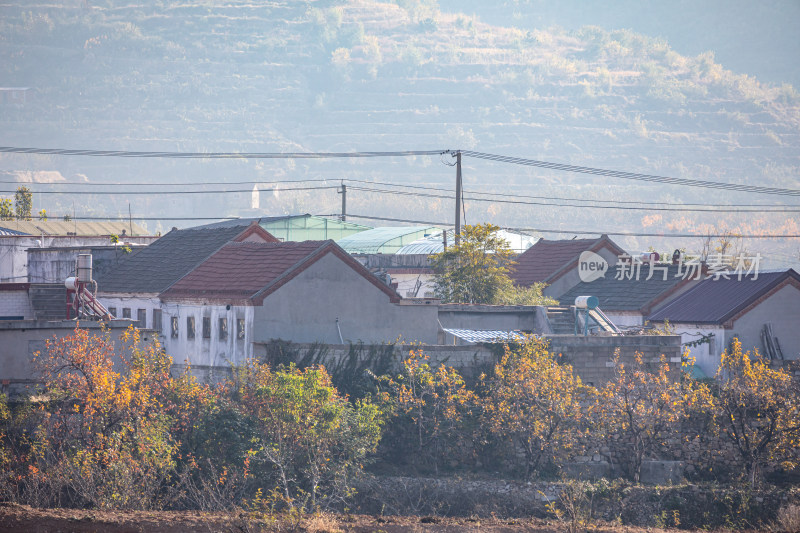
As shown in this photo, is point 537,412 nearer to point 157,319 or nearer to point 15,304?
point 157,319

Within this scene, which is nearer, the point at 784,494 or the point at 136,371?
the point at 136,371

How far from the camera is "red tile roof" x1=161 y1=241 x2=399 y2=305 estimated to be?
41.4m

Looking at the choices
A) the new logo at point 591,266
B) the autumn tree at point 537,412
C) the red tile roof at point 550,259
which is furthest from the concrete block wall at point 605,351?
the new logo at point 591,266

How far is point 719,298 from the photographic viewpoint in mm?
49125

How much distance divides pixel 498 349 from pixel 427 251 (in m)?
41.2

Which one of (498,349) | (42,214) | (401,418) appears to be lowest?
(401,418)

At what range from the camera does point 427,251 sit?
262 ft

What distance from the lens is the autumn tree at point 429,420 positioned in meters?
36.5

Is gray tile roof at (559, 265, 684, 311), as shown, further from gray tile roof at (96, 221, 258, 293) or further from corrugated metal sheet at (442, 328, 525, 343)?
gray tile roof at (96, 221, 258, 293)

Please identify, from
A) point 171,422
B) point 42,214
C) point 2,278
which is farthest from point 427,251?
point 171,422

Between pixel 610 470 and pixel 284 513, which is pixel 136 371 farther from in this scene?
pixel 610 470

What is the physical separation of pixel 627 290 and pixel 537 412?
2048 centimetres

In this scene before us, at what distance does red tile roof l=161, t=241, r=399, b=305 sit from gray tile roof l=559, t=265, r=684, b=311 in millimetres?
14975

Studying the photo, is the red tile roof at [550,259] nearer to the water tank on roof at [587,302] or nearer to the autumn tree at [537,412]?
the water tank on roof at [587,302]
